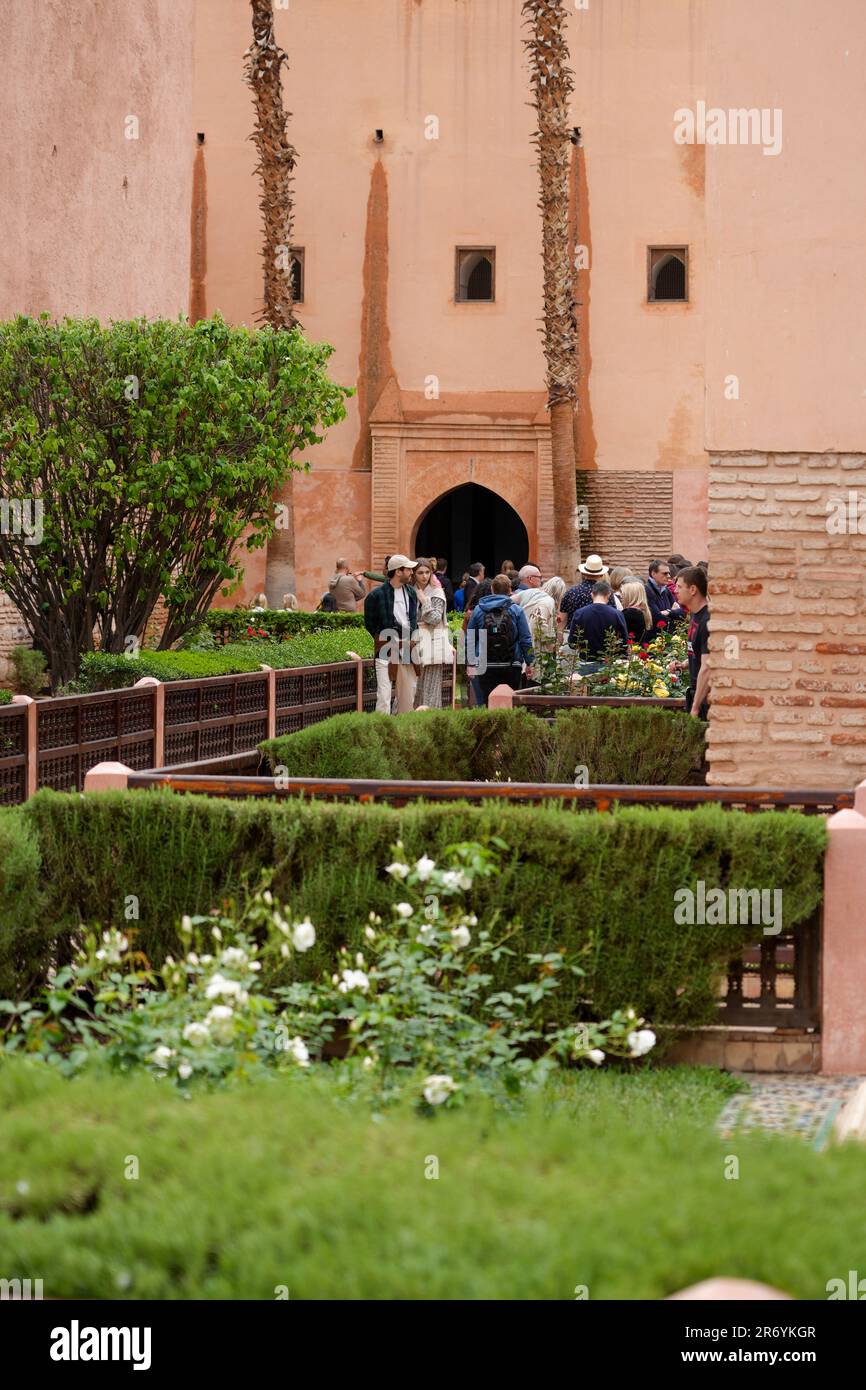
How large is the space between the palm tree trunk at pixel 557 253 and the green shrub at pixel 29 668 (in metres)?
12.5

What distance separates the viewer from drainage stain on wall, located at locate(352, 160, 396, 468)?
31953mm

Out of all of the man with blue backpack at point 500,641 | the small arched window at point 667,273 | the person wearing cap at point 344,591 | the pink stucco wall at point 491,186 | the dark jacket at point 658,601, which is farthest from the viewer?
the small arched window at point 667,273

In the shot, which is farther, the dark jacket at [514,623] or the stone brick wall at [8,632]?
the stone brick wall at [8,632]

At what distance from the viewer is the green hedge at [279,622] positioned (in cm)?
2421

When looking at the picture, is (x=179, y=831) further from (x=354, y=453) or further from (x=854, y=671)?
(x=354, y=453)

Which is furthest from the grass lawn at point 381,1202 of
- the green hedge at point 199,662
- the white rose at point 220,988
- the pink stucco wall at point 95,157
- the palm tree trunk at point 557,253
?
the palm tree trunk at point 557,253

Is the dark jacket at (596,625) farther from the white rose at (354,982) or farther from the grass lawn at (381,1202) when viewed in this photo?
A: the grass lawn at (381,1202)

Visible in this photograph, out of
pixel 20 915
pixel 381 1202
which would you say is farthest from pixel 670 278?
pixel 381 1202

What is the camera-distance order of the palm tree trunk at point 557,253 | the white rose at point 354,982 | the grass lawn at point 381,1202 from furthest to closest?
the palm tree trunk at point 557,253
the white rose at point 354,982
the grass lawn at point 381,1202

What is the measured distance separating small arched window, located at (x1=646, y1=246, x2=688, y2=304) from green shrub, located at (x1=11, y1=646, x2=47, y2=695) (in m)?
15.6

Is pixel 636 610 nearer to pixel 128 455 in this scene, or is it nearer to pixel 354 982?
pixel 128 455

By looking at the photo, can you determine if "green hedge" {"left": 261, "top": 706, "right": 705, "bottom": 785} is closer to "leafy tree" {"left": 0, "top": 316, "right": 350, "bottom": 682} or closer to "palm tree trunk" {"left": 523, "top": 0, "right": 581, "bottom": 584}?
"leafy tree" {"left": 0, "top": 316, "right": 350, "bottom": 682}

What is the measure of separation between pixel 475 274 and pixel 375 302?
1893 millimetres

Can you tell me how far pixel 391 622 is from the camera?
17.3 metres
